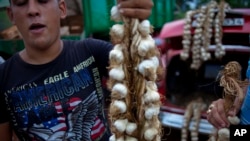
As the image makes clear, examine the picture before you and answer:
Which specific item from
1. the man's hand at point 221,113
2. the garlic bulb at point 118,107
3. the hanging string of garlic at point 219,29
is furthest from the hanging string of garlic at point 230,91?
the hanging string of garlic at point 219,29

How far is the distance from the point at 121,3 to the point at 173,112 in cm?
275

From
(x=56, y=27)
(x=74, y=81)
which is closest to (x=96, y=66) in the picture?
(x=74, y=81)

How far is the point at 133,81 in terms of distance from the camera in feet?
3.68

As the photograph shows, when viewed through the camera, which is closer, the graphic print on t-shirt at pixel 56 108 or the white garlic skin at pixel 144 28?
the white garlic skin at pixel 144 28

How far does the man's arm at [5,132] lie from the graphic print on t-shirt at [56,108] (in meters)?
0.06

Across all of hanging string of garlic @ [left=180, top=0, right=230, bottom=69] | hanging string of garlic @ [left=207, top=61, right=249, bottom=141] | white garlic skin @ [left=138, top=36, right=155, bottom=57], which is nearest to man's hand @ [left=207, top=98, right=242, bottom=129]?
hanging string of garlic @ [left=207, top=61, right=249, bottom=141]

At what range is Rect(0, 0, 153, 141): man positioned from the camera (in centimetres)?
152

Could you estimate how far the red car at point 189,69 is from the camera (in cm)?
337

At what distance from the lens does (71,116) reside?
156 centimetres

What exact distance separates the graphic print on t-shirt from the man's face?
0.17 meters

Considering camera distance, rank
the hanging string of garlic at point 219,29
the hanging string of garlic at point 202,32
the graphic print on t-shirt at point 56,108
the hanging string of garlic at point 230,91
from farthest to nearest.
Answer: the hanging string of garlic at point 202,32, the hanging string of garlic at point 219,29, the graphic print on t-shirt at point 56,108, the hanging string of garlic at point 230,91

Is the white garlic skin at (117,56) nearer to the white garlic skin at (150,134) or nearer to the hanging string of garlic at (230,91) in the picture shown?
the white garlic skin at (150,134)

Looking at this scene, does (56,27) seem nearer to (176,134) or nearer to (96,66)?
(96,66)

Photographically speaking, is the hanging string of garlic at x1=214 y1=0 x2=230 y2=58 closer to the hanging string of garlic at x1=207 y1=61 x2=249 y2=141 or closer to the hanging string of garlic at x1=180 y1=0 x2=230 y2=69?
the hanging string of garlic at x1=180 y1=0 x2=230 y2=69
